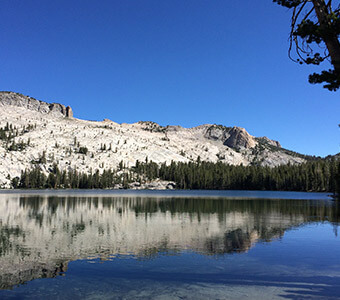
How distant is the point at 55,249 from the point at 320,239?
24717 millimetres

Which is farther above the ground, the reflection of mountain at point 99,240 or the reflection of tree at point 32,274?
the reflection of tree at point 32,274

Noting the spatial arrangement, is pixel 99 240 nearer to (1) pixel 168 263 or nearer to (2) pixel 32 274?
(1) pixel 168 263

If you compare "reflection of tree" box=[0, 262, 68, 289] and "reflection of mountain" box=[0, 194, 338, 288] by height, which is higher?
"reflection of tree" box=[0, 262, 68, 289]

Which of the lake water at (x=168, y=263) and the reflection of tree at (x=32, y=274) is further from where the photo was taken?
the reflection of tree at (x=32, y=274)

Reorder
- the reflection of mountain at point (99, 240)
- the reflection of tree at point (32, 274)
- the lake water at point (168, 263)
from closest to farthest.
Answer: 1. the lake water at point (168, 263)
2. the reflection of tree at point (32, 274)
3. the reflection of mountain at point (99, 240)

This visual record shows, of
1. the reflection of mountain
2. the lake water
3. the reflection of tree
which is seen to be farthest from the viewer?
the reflection of mountain

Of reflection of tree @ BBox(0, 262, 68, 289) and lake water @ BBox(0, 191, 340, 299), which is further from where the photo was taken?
reflection of tree @ BBox(0, 262, 68, 289)

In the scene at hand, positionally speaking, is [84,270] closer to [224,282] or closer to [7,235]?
[224,282]

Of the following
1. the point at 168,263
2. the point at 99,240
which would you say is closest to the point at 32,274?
the point at 168,263

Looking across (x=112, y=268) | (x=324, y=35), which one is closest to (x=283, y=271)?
(x=112, y=268)

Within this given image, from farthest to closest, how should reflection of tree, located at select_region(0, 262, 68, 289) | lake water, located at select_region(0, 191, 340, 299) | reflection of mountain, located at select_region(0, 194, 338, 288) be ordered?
reflection of mountain, located at select_region(0, 194, 338, 288) < reflection of tree, located at select_region(0, 262, 68, 289) < lake water, located at select_region(0, 191, 340, 299)

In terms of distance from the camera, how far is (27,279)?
17344mm

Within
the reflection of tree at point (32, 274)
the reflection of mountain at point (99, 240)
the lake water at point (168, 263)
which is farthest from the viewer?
the reflection of mountain at point (99, 240)

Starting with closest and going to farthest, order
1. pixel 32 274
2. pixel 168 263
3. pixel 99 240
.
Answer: pixel 32 274, pixel 168 263, pixel 99 240
